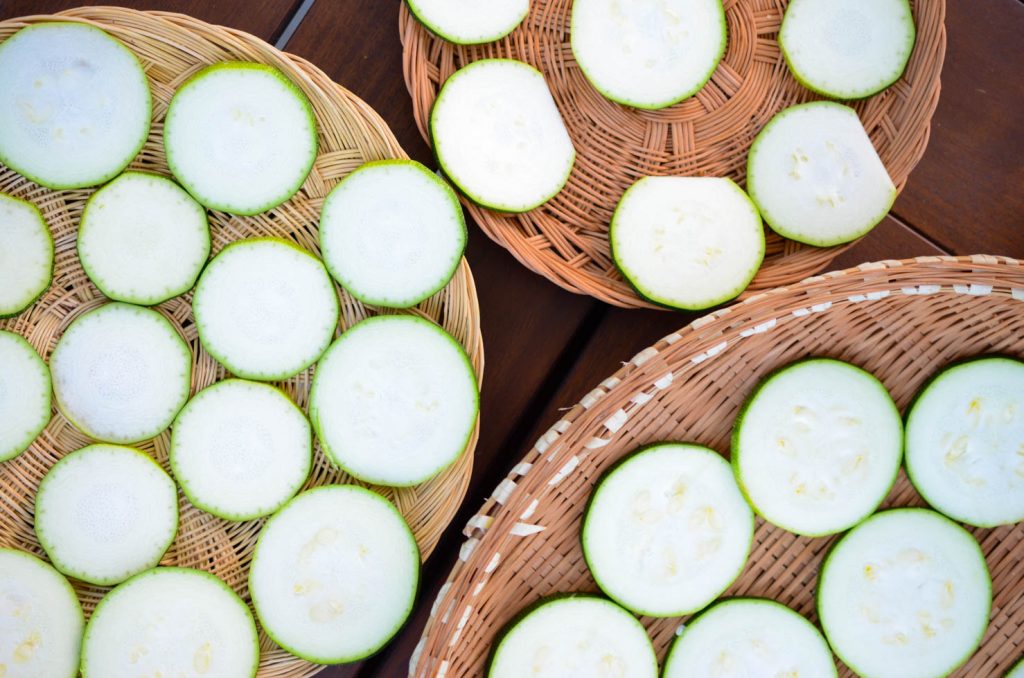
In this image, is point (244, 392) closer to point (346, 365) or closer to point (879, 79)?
point (346, 365)

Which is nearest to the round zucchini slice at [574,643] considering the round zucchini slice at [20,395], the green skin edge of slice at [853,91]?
the round zucchini slice at [20,395]

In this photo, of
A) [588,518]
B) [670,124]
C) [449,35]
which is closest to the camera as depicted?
[588,518]

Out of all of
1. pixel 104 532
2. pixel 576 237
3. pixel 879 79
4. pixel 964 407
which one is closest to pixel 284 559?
pixel 104 532

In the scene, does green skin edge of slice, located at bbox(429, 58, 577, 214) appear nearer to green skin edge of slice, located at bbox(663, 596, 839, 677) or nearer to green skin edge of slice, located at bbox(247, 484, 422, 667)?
green skin edge of slice, located at bbox(247, 484, 422, 667)

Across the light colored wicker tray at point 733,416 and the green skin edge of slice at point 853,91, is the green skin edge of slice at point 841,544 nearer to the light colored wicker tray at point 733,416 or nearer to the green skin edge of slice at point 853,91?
the light colored wicker tray at point 733,416

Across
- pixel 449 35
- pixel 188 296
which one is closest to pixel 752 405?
pixel 449 35

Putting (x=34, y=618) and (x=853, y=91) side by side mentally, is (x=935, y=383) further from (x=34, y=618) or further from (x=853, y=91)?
(x=34, y=618)

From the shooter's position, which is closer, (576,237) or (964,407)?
(964,407)
